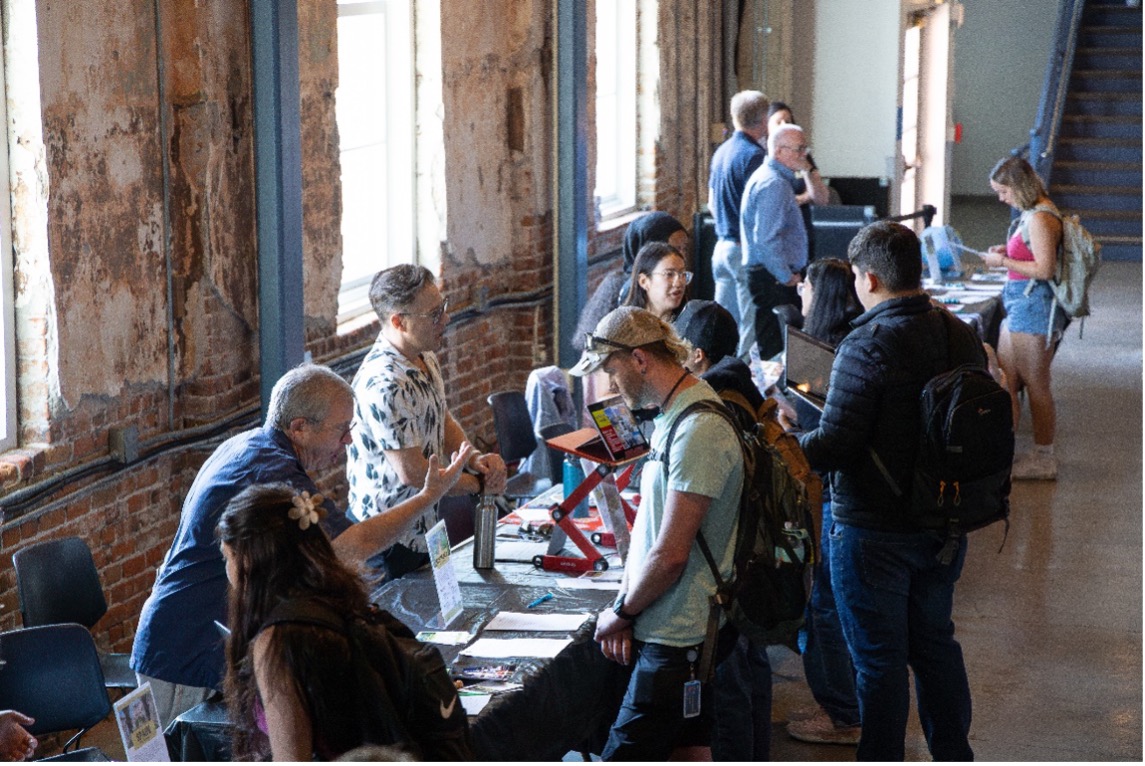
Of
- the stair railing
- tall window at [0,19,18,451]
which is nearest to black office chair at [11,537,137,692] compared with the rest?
tall window at [0,19,18,451]

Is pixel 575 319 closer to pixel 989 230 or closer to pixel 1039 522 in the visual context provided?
pixel 1039 522

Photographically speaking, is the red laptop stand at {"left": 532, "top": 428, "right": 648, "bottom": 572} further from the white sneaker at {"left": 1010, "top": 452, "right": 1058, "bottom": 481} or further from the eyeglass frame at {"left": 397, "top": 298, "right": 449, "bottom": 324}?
the white sneaker at {"left": 1010, "top": 452, "right": 1058, "bottom": 481}

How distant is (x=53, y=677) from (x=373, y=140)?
168 inches

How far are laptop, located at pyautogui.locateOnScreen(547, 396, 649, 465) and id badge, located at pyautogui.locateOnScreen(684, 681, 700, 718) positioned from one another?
3.20 ft

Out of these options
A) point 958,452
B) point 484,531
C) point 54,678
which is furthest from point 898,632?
point 54,678

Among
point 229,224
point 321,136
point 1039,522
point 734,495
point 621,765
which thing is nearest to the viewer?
point 621,765

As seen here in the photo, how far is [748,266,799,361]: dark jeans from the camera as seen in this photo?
9.27 metres

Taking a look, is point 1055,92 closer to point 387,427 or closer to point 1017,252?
point 1017,252

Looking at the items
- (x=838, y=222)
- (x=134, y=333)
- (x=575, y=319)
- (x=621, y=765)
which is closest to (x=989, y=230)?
(x=838, y=222)

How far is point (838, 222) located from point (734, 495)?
7.86 meters

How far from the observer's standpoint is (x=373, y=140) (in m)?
7.96

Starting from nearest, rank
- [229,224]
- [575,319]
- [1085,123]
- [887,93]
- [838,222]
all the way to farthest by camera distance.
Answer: [229,224]
[575,319]
[838,222]
[887,93]
[1085,123]

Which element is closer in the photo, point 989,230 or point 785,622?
point 785,622

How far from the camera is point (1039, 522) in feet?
27.1
